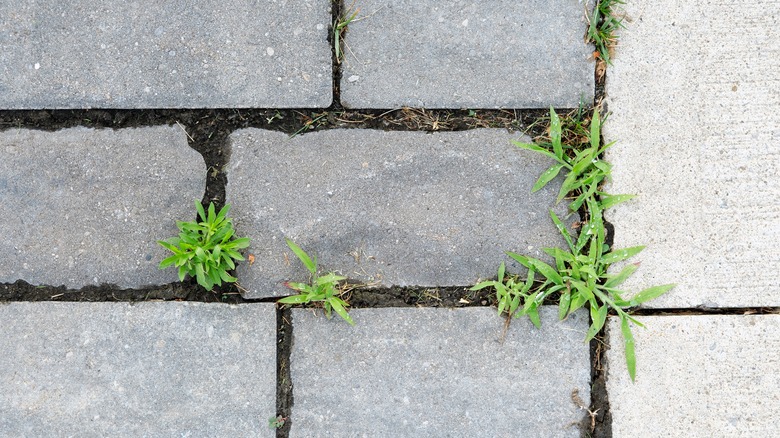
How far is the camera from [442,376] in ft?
6.09

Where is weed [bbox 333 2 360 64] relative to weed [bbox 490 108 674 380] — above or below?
above

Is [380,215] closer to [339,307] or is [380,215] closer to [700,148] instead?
[339,307]

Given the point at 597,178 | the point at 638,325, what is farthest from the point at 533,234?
the point at 638,325

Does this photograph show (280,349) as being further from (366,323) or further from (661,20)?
(661,20)

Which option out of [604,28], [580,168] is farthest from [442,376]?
[604,28]

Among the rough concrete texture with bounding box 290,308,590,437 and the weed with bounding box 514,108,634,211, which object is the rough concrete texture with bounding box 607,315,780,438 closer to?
the rough concrete texture with bounding box 290,308,590,437

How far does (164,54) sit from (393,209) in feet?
2.77

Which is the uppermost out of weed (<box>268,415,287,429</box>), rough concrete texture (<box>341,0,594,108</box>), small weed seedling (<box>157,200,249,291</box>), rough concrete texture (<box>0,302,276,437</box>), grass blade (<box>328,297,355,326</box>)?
rough concrete texture (<box>341,0,594,108</box>)

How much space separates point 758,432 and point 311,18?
1.81 meters

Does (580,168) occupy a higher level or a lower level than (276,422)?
higher

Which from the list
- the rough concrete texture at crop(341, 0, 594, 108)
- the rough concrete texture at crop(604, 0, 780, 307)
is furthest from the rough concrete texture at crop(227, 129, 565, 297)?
the rough concrete texture at crop(604, 0, 780, 307)

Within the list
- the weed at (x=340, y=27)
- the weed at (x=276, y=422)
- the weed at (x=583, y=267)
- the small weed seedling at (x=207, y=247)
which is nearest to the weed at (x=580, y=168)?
the weed at (x=583, y=267)

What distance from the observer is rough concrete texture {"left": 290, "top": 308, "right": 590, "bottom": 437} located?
6.07ft

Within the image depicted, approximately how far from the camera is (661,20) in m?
1.90
